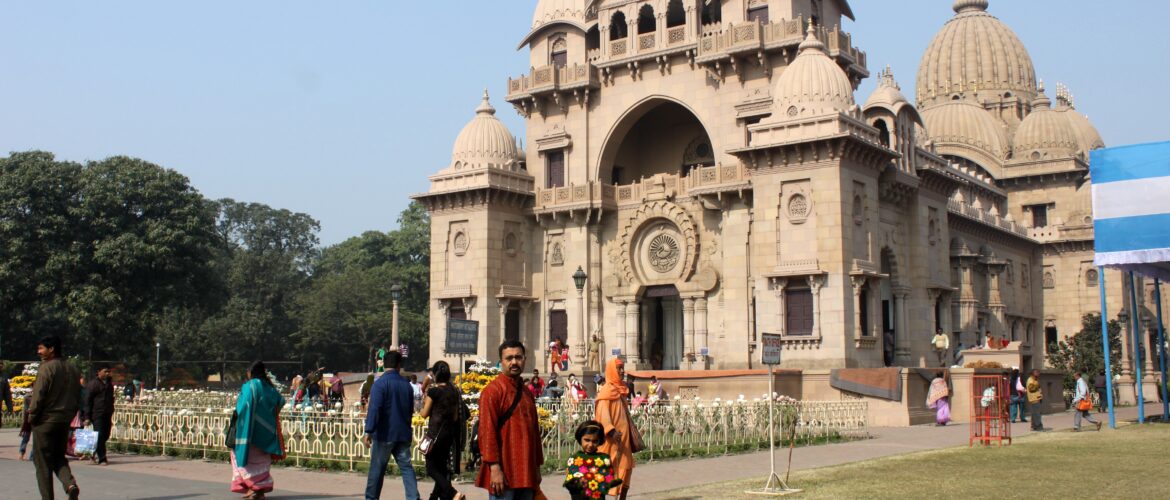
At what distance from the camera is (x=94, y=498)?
13.1 metres

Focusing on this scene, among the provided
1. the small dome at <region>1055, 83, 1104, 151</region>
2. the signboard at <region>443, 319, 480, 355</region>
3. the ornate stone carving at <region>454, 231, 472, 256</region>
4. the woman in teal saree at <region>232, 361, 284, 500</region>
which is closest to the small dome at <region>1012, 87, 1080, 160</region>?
the small dome at <region>1055, 83, 1104, 151</region>

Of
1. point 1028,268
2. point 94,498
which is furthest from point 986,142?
point 94,498

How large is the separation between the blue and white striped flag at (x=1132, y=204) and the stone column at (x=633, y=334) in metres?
16.5

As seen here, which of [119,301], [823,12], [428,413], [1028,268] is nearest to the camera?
[428,413]

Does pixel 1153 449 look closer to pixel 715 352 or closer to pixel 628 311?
pixel 715 352

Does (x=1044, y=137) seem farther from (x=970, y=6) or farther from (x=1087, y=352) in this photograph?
(x=1087, y=352)

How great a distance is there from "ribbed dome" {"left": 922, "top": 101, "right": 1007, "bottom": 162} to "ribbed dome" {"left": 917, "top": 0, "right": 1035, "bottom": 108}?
A: 5725mm

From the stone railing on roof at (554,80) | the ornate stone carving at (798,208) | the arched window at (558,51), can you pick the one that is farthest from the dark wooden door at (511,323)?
the ornate stone carving at (798,208)

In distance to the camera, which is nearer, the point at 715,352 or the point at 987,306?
the point at 715,352

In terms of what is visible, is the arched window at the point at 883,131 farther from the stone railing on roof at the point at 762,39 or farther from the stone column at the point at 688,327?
the stone column at the point at 688,327

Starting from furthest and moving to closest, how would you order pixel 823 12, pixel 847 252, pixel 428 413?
pixel 823 12, pixel 847 252, pixel 428 413

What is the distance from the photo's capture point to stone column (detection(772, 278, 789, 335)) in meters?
32.4

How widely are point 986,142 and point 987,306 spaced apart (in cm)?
1791

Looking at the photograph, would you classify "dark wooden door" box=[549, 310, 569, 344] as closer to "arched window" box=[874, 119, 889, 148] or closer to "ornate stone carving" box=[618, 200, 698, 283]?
"ornate stone carving" box=[618, 200, 698, 283]
